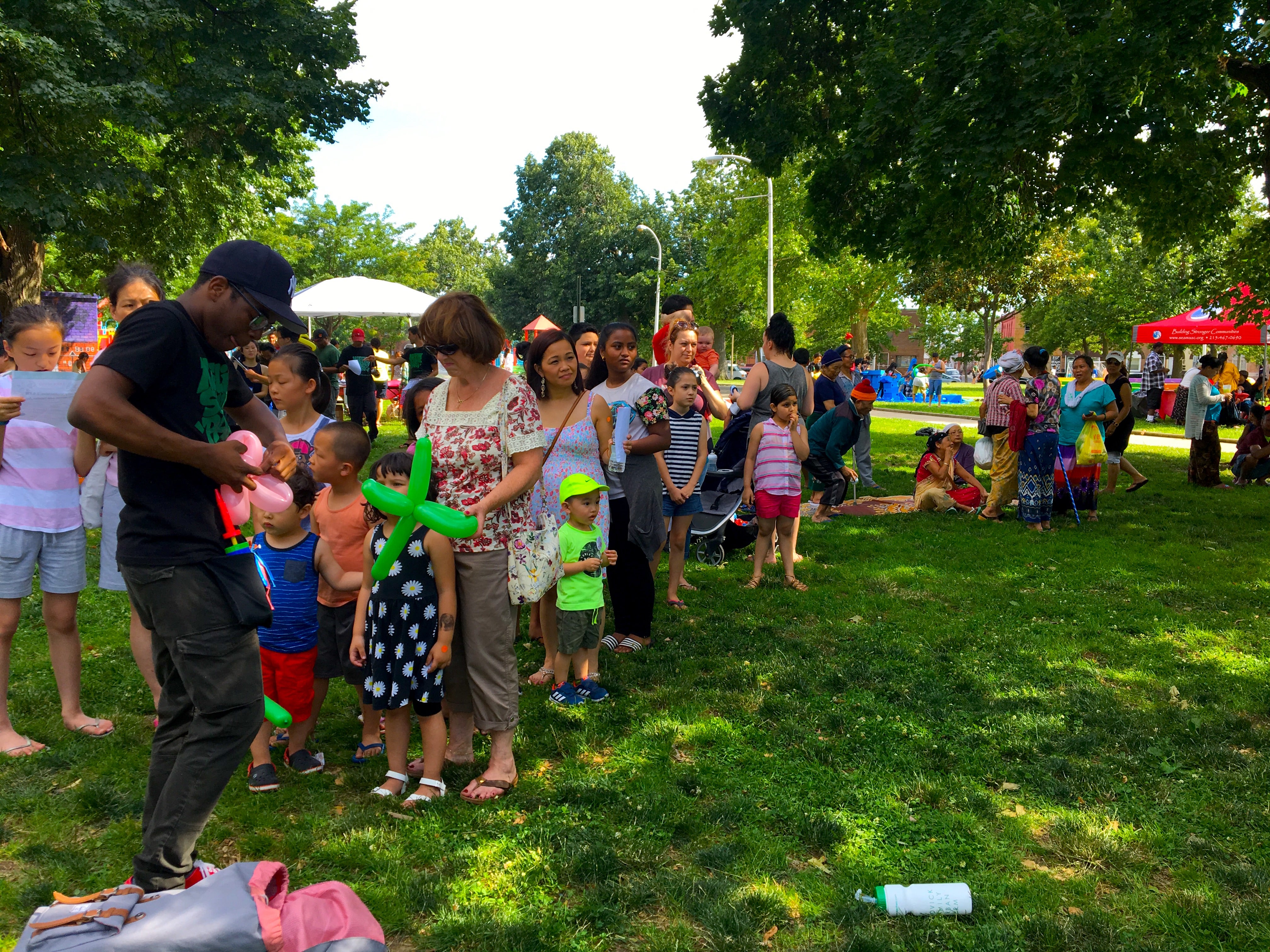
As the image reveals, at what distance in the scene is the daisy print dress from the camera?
3.69m

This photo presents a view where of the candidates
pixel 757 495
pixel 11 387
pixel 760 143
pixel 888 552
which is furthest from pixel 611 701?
pixel 760 143

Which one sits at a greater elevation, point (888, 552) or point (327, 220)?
point (327, 220)

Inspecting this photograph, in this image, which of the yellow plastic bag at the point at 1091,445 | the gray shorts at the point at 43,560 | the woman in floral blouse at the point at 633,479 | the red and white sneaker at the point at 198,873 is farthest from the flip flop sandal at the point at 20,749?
the yellow plastic bag at the point at 1091,445

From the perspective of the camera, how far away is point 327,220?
52.8m

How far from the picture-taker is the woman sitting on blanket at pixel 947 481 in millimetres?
11648

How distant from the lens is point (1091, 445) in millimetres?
10562

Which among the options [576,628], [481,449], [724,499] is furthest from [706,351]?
[481,449]

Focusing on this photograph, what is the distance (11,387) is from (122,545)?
1.95 meters

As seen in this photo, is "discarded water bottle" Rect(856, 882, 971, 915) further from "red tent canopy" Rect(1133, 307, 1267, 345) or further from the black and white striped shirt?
"red tent canopy" Rect(1133, 307, 1267, 345)

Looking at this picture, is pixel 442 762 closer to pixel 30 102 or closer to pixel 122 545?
pixel 122 545

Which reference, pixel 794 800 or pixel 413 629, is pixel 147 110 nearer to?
pixel 413 629

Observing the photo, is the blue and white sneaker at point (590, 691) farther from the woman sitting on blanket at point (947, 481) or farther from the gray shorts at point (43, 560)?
the woman sitting on blanket at point (947, 481)

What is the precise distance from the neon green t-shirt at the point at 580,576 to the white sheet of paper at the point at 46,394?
2.48 metres

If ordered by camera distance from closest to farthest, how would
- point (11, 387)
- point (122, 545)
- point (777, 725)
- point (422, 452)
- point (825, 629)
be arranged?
point (122, 545) → point (422, 452) → point (11, 387) → point (777, 725) → point (825, 629)
